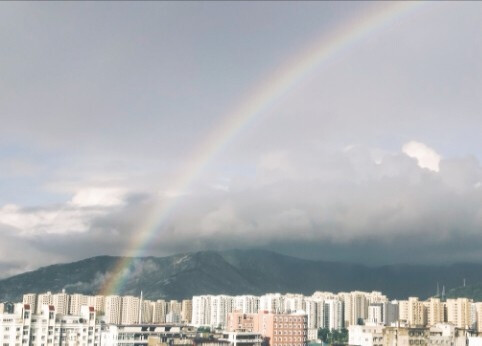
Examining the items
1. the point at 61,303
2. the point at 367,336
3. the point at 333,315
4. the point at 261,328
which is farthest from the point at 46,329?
the point at 61,303

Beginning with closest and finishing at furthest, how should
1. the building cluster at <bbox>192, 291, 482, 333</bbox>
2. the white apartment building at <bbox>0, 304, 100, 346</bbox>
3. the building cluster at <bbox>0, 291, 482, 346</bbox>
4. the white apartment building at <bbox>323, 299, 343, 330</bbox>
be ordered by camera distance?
the building cluster at <bbox>0, 291, 482, 346</bbox> < the white apartment building at <bbox>0, 304, 100, 346</bbox> < the building cluster at <bbox>192, 291, 482, 333</bbox> < the white apartment building at <bbox>323, 299, 343, 330</bbox>

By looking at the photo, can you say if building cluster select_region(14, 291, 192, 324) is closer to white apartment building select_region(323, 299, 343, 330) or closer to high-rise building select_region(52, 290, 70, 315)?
high-rise building select_region(52, 290, 70, 315)

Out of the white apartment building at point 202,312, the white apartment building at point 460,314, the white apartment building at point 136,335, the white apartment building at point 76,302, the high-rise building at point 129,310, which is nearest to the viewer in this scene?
the white apartment building at point 136,335

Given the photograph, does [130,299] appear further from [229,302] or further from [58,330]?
[58,330]

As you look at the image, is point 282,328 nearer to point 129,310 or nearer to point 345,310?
point 345,310

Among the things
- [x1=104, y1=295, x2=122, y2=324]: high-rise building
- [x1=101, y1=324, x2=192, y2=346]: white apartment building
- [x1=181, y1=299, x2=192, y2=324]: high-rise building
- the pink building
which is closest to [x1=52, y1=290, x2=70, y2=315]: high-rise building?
[x1=104, y1=295, x2=122, y2=324]: high-rise building

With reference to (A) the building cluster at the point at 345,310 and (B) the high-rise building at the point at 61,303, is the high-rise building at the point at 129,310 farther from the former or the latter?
(B) the high-rise building at the point at 61,303

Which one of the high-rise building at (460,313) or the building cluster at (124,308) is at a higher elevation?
the high-rise building at (460,313)

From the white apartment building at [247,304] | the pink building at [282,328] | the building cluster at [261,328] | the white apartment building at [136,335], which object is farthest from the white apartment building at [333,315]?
the white apartment building at [136,335]

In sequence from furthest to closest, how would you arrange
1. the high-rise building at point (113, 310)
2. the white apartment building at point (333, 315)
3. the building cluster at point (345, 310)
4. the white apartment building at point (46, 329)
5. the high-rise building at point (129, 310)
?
1. the high-rise building at point (129, 310)
2. the high-rise building at point (113, 310)
3. the white apartment building at point (333, 315)
4. the building cluster at point (345, 310)
5. the white apartment building at point (46, 329)

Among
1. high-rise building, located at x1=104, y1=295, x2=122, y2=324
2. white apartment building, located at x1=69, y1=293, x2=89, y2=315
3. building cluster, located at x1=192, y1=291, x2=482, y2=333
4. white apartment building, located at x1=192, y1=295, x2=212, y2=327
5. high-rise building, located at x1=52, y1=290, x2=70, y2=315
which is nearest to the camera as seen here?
building cluster, located at x1=192, y1=291, x2=482, y2=333

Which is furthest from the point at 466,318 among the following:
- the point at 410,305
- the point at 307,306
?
the point at 307,306
